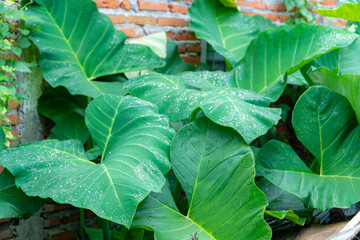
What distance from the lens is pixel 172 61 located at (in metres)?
2.12

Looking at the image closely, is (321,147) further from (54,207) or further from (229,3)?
(54,207)

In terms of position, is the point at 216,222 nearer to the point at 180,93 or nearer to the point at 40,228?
the point at 180,93

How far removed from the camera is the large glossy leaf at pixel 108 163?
110cm

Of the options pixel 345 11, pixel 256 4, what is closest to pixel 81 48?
pixel 345 11

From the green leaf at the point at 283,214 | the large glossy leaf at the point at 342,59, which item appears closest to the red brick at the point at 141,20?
the large glossy leaf at the point at 342,59

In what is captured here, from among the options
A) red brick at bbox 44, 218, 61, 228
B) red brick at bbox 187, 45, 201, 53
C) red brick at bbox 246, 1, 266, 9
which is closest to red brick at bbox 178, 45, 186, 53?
red brick at bbox 187, 45, 201, 53

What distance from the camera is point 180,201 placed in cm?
164

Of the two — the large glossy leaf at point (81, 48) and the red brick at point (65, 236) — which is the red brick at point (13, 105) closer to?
the large glossy leaf at point (81, 48)

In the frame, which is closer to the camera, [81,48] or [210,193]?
[210,193]

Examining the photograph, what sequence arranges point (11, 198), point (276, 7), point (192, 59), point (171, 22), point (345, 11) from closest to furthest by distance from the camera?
point (11, 198), point (345, 11), point (171, 22), point (192, 59), point (276, 7)

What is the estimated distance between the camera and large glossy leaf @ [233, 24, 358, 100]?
1.69 m

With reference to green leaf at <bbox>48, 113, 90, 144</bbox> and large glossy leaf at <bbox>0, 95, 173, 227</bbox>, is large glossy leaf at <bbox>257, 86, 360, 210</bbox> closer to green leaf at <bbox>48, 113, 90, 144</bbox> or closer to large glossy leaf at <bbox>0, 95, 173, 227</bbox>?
large glossy leaf at <bbox>0, 95, 173, 227</bbox>

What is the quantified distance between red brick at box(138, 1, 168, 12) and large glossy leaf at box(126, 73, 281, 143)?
0.63 metres

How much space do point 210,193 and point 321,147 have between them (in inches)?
22.0
